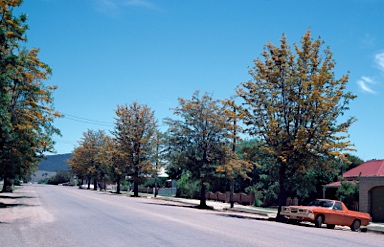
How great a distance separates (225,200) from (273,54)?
93.3ft

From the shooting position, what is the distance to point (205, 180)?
38.1m

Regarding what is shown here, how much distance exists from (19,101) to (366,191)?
23845 mm

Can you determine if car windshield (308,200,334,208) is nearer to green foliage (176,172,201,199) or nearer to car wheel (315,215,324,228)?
car wheel (315,215,324,228)

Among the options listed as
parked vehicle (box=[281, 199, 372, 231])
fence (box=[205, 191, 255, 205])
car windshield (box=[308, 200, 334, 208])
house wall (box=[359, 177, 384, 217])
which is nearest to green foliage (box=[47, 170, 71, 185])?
fence (box=[205, 191, 255, 205])

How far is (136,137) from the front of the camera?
57.0 m

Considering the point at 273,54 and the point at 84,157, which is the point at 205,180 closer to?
the point at 273,54

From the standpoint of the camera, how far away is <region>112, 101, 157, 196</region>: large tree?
184 feet

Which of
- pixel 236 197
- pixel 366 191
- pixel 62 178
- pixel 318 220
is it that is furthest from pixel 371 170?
pixel 62 178

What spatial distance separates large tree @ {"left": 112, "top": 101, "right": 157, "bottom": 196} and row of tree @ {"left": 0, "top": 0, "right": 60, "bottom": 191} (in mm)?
22746

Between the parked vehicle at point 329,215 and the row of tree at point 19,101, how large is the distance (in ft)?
49.1

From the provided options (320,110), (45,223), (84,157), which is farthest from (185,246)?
(84,157)

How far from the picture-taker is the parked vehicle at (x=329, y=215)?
22.6 m

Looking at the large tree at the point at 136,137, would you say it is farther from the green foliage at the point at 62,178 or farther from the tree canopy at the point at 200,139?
the green foliage at the point at 62,178

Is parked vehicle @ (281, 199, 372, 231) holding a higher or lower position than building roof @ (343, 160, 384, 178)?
lower
